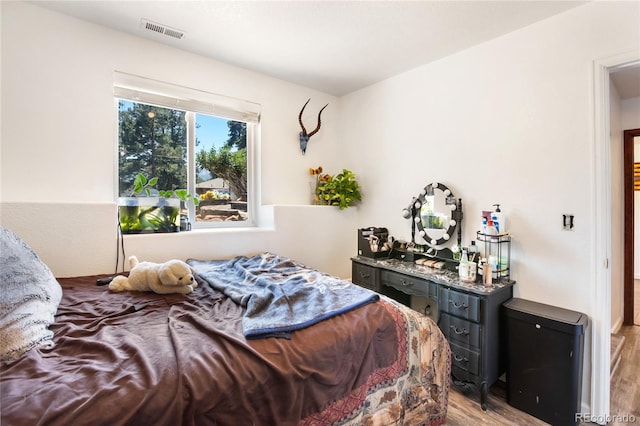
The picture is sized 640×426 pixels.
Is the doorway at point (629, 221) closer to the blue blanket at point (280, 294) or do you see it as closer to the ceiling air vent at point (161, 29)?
the blue blanket at point (280, 294)

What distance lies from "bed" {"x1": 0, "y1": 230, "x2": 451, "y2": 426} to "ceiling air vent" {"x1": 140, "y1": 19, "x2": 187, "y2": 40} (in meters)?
1.86

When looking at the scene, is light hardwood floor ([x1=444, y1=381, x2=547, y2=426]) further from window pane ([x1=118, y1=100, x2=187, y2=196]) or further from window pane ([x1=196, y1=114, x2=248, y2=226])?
window pane ([x1=118, y1=100, x2=187, y2=196])

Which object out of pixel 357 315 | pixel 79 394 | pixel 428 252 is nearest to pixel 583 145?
pixel 428 252

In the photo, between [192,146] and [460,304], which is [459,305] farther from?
[192,146]

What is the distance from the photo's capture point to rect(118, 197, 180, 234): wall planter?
2246 mm

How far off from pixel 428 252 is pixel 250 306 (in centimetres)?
177

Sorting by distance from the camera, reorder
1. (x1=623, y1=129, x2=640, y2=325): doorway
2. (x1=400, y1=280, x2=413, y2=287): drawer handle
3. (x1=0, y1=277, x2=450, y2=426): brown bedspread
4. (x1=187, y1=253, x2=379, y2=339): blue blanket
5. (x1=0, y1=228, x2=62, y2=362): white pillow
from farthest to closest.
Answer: (x1=623, y1=129, x2=640, y2=325): doorway
(x1=400, y1=280, x2=413, y2=287): drawer handle
(x1=187, y1=253, x2=379, y2=339): blue blanket
(x1=0, y1=228, x2=62, y2=362): white pillow
(x1=0, y1=277, x2=450, y2=426): brown bedspread

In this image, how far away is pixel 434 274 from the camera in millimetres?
2277

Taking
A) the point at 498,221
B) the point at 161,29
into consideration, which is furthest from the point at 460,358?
the point at 161,29

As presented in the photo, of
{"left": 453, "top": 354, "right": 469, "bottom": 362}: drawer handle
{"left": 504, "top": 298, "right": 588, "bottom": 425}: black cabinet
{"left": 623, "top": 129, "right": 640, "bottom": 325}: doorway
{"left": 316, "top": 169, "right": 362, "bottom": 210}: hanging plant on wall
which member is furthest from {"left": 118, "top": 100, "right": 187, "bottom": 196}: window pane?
{"left": 623, "top": 129, "right": 640, "bottom": 325}: doorway

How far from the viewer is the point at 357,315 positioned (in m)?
1.35

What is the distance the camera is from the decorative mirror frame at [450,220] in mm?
2439

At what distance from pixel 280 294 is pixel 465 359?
1.37 meters

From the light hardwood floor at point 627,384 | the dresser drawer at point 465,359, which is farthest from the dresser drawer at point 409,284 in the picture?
the light hardwood floor at point 627,384
